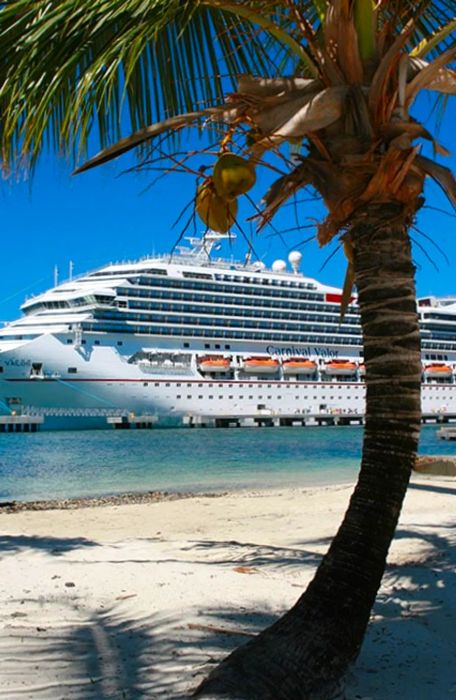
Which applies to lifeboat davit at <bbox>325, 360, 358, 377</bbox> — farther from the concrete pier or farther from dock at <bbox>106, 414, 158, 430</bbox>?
dock at <bbox>106, 414, 158, 430</bbox>

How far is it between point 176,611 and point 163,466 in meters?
16.1

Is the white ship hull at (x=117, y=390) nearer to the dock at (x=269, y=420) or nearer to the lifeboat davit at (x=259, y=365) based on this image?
the dock at (x=269, y=420)

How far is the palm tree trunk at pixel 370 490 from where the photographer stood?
2.01 meters

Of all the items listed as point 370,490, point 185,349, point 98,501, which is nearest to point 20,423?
point 185,349

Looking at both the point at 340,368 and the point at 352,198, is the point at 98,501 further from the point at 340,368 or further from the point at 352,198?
the point at 340,368

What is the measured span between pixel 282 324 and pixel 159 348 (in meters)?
9.57

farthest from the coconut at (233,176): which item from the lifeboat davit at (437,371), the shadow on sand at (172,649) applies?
the lifeboat davit at (437,371)

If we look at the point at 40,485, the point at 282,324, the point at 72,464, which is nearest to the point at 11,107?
A: the point at 40,485

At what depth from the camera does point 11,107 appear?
2.42m

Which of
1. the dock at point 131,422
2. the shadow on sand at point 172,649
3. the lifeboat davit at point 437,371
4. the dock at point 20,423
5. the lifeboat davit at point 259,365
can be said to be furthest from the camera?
the lifeboat davit at point 437,371

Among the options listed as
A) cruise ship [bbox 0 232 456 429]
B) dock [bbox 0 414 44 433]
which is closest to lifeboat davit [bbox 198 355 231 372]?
cruise ship [bbox 0 232 456 429]

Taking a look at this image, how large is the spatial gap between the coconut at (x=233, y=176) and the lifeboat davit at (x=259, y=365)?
145 ft

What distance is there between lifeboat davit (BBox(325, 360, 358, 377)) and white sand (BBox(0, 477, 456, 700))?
1729 inches

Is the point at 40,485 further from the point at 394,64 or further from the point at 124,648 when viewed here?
the point at 394,64
